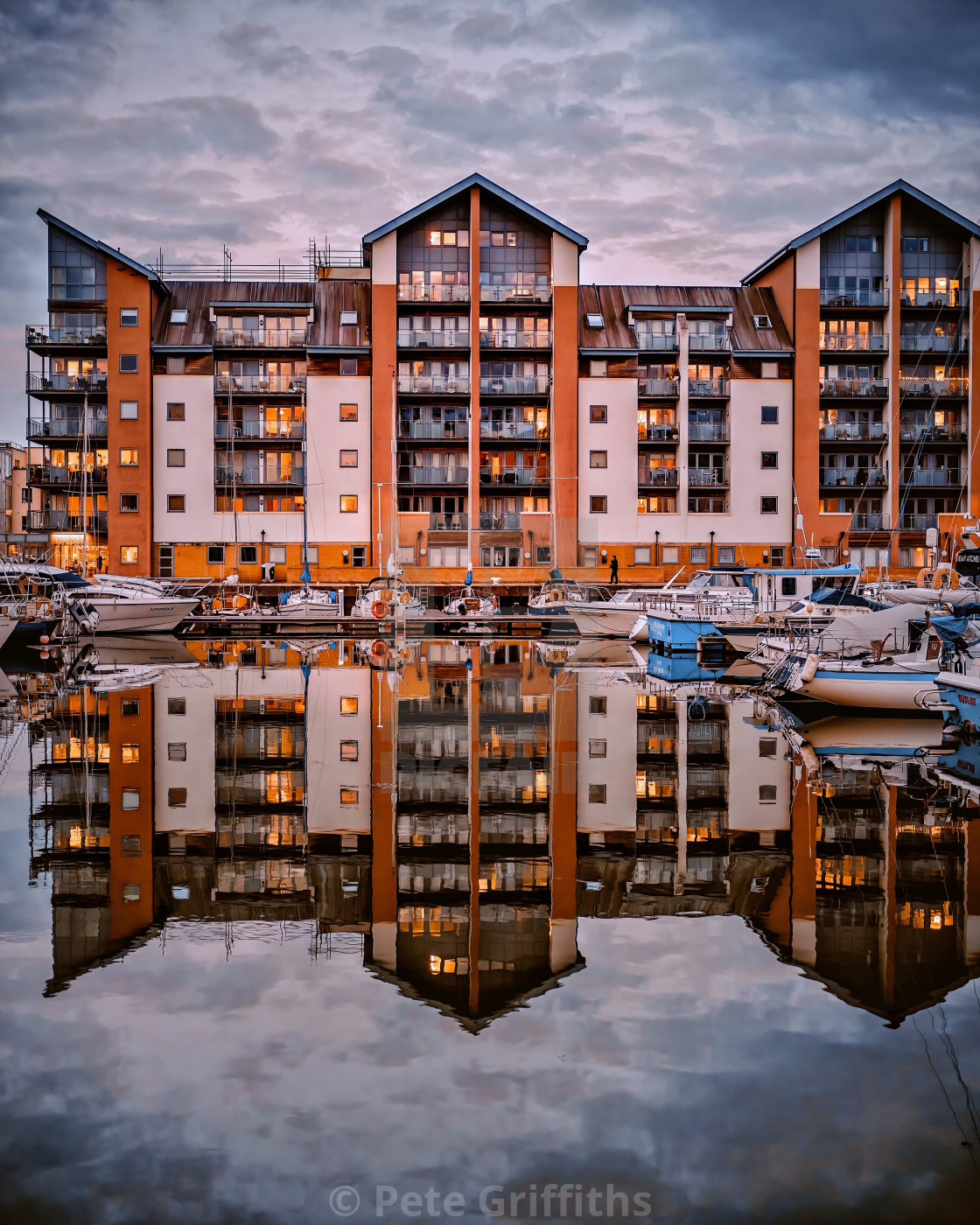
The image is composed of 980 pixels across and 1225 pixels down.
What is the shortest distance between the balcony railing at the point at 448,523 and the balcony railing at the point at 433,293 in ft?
40.4

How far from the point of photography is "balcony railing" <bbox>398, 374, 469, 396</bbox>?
61156 millimetres

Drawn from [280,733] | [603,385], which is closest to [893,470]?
[603,385]

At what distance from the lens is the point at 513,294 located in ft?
202

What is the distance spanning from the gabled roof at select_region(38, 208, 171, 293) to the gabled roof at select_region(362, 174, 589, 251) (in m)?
12.7

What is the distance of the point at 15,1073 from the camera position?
20.5 ft

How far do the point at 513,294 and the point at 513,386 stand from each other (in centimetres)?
527

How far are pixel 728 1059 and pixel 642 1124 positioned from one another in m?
1.02

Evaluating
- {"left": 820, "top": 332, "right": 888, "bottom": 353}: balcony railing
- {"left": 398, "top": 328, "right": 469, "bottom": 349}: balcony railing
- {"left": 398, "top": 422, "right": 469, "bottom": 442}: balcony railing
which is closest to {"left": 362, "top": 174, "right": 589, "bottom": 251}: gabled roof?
{"left": 398, "top": 328, "right": 469, "bottom": 349}: balcony railing

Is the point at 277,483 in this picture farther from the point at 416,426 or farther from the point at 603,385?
the point at 603,385

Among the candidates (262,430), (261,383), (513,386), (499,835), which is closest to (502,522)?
(513,386)

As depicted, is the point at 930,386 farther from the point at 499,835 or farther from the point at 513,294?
the point at 499,835

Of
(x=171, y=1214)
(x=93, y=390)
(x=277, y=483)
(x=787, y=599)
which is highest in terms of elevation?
(x=93, y=390)

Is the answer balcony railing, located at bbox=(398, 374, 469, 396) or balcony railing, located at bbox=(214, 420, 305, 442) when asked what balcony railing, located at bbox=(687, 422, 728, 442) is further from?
balcony railing, located at bbox=(214, 420, 305, 442)

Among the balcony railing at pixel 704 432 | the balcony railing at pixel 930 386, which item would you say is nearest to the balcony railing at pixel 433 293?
the balcony railing at pixel 704 432
